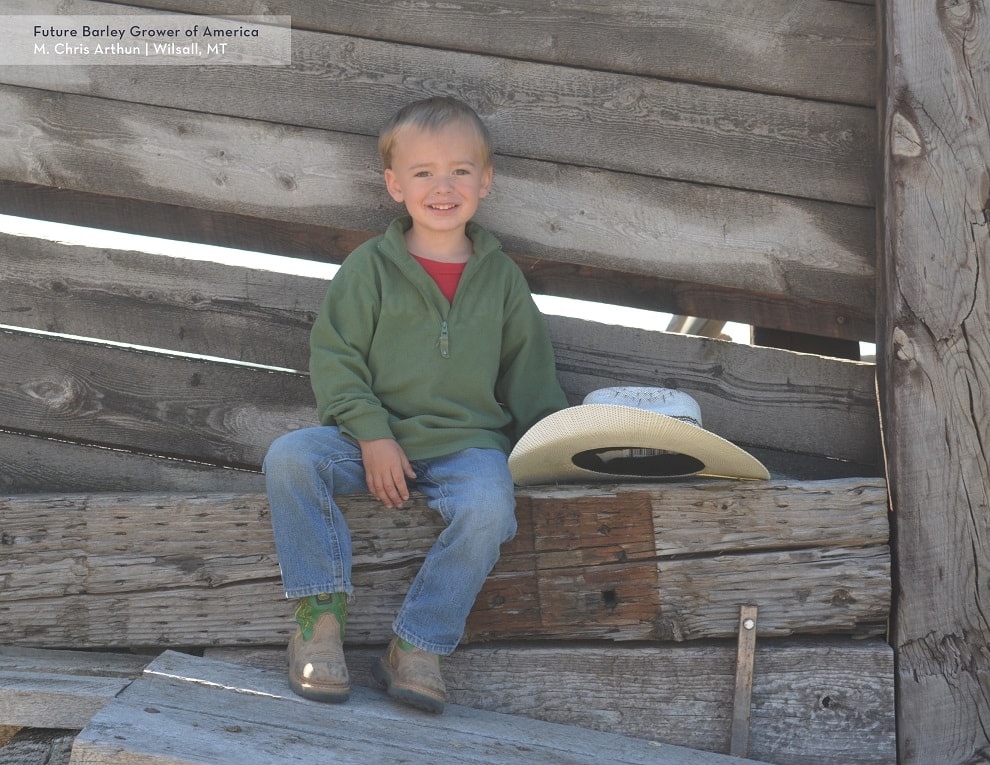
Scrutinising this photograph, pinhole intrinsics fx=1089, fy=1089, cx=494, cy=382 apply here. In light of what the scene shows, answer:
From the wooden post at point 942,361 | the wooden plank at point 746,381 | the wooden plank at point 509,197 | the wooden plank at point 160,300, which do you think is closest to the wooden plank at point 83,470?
the wooden plank at point 160,300

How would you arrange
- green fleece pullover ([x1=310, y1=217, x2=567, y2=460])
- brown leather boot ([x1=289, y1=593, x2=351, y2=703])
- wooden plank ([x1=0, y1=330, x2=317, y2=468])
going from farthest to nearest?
wooden plank ([x1=0, y1=330, x2=317, y2=468]) → green fleece pullover ([x1=310, y1=217, x2=567, y2=460]) → brown leather boot ([x1=289, y1=593, x2=351, y2=703])

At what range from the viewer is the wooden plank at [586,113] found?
281cm

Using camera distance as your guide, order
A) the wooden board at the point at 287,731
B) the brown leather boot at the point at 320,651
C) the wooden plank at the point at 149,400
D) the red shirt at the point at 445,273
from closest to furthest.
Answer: the wooden board at the point at 287,731 < the brown leather boot at the point at 320,651 < the red shirt at the point at 445,273 < the wooden plank at the point at 149,400

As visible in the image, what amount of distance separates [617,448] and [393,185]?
87 centimetres

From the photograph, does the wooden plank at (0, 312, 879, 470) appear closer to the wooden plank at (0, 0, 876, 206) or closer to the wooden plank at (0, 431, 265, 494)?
the wooden plank at (0, 431, 265, 494)

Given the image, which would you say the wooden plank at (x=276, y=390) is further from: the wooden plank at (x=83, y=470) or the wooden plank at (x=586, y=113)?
the wooden plank at (x=586, y=113)

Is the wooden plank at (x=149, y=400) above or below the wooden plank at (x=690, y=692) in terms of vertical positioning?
above

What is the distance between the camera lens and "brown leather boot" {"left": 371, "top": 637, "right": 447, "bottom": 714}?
2.31 meters

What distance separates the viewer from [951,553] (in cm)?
260

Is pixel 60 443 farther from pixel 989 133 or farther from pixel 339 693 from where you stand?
pixel 989 133

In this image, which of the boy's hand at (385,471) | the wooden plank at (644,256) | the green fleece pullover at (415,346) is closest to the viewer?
the boy's hand at (385,471)

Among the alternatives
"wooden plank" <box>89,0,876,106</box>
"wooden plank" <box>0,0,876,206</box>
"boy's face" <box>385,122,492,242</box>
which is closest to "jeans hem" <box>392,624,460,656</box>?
"boy's face" <box>385,122,492,242</box>

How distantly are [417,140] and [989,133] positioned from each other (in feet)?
4.52

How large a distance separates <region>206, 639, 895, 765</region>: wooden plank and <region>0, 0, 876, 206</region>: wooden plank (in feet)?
3.90
